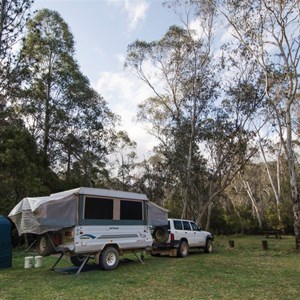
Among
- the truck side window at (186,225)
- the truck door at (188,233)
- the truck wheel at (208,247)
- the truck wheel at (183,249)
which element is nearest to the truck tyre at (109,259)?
the truck wheel at (183,249)

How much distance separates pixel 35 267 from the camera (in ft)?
40.6

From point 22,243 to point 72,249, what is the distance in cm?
1329

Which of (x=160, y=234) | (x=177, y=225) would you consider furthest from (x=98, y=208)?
(x=177, y=225)

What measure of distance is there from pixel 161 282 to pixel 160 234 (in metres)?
5.82

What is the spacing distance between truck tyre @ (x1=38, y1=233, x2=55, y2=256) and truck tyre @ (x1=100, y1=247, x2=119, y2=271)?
1599 mm

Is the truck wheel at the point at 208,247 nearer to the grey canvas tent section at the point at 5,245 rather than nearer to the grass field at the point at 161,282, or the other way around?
the grass field at the point at 161,282

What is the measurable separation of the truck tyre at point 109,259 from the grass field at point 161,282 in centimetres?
23

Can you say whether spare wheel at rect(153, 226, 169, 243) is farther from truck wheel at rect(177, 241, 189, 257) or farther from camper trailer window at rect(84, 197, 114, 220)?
camper trailer window at rect(84, 197, 114, 220)

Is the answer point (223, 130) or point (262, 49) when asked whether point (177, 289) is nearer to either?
point (262, 49)

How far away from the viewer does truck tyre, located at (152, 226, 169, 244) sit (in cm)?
1488

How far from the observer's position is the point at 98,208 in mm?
11414

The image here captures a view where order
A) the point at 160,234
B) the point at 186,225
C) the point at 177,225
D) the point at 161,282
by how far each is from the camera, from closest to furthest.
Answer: the point at 161,282
the point at 160,234
the point at 177,225
the point at 186,225

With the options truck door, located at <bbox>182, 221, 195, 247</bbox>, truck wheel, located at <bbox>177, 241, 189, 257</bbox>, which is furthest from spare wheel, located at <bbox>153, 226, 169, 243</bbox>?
truck door, located at <bbox>182, 221, 195, 247</bbox>

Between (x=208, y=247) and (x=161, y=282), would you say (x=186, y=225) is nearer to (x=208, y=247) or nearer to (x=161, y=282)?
(x=208, y=247)
